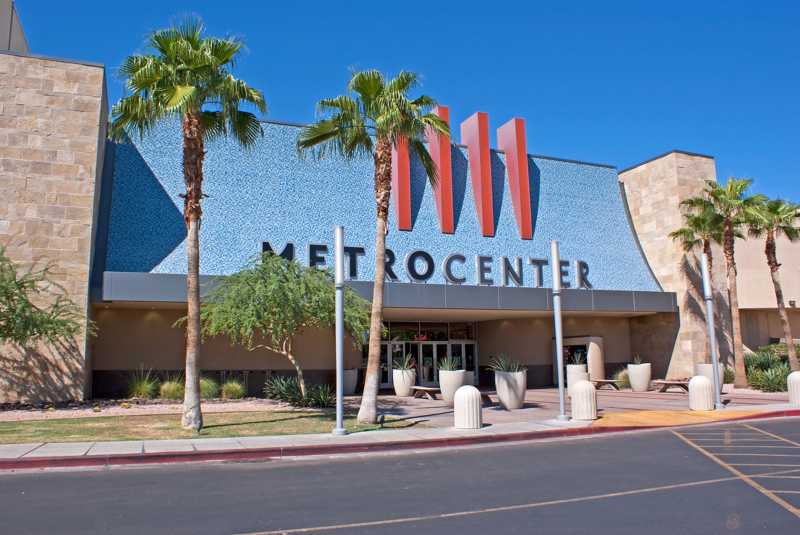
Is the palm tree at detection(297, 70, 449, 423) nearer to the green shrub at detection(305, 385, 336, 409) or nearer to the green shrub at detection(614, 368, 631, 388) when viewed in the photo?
the green shrub at detection(305, 385, 336, 409)

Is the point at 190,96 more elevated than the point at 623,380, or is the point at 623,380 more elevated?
the point at 190,96

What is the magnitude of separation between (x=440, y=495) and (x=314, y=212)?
67.0ft

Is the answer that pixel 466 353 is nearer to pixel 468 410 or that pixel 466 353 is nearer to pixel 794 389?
pixel 794 389

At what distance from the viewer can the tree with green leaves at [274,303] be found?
1948 cm

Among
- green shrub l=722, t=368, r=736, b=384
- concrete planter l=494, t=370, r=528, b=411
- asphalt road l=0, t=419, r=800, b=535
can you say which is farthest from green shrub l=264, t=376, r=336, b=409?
green shrub l=722, t=368, r=736, b=384

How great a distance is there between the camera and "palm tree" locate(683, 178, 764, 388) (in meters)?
29.4

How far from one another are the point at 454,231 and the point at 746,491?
22427 millimetres

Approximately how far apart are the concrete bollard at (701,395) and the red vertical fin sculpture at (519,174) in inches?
515

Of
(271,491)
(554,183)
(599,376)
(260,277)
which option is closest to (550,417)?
(260,277)

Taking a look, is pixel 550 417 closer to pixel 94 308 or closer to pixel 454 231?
pixel 454 231

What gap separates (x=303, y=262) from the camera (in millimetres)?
26969

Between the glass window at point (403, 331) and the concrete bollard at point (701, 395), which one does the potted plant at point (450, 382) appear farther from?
the glass window at point (403, 331)

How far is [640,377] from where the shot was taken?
30.5 metres

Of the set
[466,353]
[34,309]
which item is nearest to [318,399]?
[34,309]
